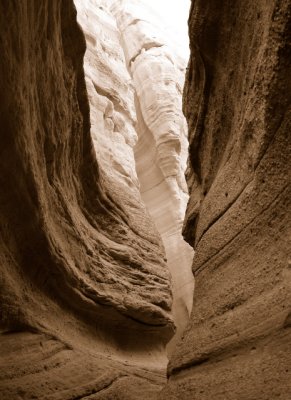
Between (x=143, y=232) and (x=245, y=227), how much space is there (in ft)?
9.12

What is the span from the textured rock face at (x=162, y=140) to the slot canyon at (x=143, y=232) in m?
4.55

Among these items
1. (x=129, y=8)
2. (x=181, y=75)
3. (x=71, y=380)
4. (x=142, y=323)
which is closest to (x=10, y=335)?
(x=71, y=380)

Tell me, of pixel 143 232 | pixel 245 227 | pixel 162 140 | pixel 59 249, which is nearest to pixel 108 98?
pixel 162 140

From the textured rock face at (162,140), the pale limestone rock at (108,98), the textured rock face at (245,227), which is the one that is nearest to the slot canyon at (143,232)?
the textured rock face at (245,227)

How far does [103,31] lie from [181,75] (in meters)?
3.33

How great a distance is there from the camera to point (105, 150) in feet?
22.0

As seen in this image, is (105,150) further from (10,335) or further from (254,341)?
Answer: (254,341)

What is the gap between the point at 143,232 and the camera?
193 inches

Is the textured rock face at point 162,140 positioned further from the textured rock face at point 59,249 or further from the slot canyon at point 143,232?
the textured rock face at point 59,249

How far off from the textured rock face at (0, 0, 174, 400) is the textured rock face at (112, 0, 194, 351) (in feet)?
15.6

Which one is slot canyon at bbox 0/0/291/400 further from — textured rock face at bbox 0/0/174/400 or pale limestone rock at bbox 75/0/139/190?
pale limestone rock at bbox 75/0/139/190

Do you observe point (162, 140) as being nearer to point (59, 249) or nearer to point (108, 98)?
point (108, 98)

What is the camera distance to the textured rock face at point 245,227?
1771mm

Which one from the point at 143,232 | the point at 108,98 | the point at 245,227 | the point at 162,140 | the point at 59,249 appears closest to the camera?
the point at 245,227
